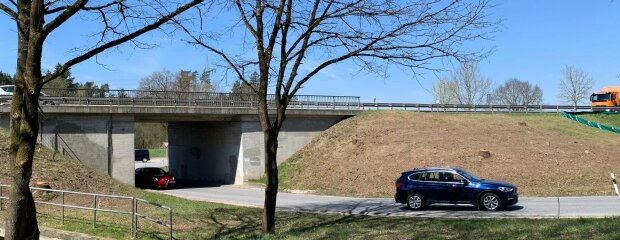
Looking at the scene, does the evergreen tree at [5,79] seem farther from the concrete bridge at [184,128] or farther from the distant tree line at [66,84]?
the concrete bridge at [184,128]

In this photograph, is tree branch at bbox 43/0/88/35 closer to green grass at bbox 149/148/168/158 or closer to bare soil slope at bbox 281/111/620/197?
bare soil slope at bbox 281/111/620/197

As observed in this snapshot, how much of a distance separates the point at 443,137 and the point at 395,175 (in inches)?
272

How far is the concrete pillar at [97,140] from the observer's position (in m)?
29.0

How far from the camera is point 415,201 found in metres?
20.7

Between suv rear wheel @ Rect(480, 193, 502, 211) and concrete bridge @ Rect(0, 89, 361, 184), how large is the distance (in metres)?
18.0

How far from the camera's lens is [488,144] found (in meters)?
33.7

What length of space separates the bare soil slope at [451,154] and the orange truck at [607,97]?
1723cm

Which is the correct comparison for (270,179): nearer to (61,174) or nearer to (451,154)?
(61,174)

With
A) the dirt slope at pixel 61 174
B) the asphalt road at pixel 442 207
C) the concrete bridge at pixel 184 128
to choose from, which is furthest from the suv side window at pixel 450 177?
the concrete bridge at pixel 184 128

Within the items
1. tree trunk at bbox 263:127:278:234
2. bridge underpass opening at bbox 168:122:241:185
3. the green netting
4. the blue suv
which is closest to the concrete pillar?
bridge underpass opening at bbox 168:122:241:185

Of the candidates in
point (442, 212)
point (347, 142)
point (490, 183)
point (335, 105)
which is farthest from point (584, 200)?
point (335, 105)

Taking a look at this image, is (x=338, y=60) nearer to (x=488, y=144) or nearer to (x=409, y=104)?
(x=488, y=144)

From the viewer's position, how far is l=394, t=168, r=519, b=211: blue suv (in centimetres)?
1916

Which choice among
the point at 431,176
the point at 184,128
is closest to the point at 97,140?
the point at 184,128
